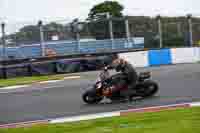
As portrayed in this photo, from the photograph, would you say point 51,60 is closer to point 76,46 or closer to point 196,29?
point 76,46

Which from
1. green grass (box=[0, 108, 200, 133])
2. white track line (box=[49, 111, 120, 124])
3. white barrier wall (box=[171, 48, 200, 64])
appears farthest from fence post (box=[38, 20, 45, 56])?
green grass (box=[0, 108, 200, 133])

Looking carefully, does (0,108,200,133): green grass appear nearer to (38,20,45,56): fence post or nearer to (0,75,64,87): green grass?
(0,75,64,87): green grass

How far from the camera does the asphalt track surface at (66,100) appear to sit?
11.9 meters

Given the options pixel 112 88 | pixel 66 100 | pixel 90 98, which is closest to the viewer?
pixel 112 88

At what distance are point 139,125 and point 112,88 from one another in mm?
4231

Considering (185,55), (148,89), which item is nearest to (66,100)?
(148,89)

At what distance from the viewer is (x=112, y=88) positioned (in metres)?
12.8

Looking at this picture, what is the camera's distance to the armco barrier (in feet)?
82.5

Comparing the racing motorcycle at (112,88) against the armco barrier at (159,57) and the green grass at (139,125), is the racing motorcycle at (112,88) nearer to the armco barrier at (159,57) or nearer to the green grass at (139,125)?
the green grass at (139,125)

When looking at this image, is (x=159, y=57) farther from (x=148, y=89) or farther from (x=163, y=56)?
(x=148, y=89)

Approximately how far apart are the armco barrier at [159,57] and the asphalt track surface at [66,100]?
7.37 meters

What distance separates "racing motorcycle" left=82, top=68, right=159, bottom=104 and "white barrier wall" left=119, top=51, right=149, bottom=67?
1177 centimetres

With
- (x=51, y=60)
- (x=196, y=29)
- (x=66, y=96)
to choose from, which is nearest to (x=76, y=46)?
(x=51, y=60)

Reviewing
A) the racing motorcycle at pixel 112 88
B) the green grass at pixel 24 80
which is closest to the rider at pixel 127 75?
the racing motorcycle at pixel 112 88
